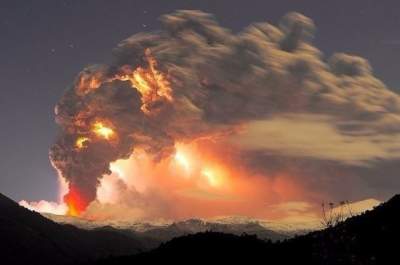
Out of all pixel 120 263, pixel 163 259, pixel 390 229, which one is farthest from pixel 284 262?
pixel 120 263

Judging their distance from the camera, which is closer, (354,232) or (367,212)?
(354,232)

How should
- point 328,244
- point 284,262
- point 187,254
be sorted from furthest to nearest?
point 187,254 → point 284,262 → point 328,244

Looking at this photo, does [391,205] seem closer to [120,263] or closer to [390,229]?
[390,229]

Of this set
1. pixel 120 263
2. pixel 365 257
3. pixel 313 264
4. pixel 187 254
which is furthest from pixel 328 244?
pixel 120 263

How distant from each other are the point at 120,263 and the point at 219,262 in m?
16.4

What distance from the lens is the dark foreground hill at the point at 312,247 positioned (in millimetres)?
47062

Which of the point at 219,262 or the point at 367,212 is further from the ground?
the point at 367,212

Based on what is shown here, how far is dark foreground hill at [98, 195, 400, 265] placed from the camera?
154ft

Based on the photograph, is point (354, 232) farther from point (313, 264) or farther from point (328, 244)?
point (328, 244)

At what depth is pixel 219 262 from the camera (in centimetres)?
6575

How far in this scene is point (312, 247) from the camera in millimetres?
59094

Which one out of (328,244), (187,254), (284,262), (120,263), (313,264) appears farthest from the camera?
(120,263)

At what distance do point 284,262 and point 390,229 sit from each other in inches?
459

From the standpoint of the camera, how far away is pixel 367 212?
216 feet
